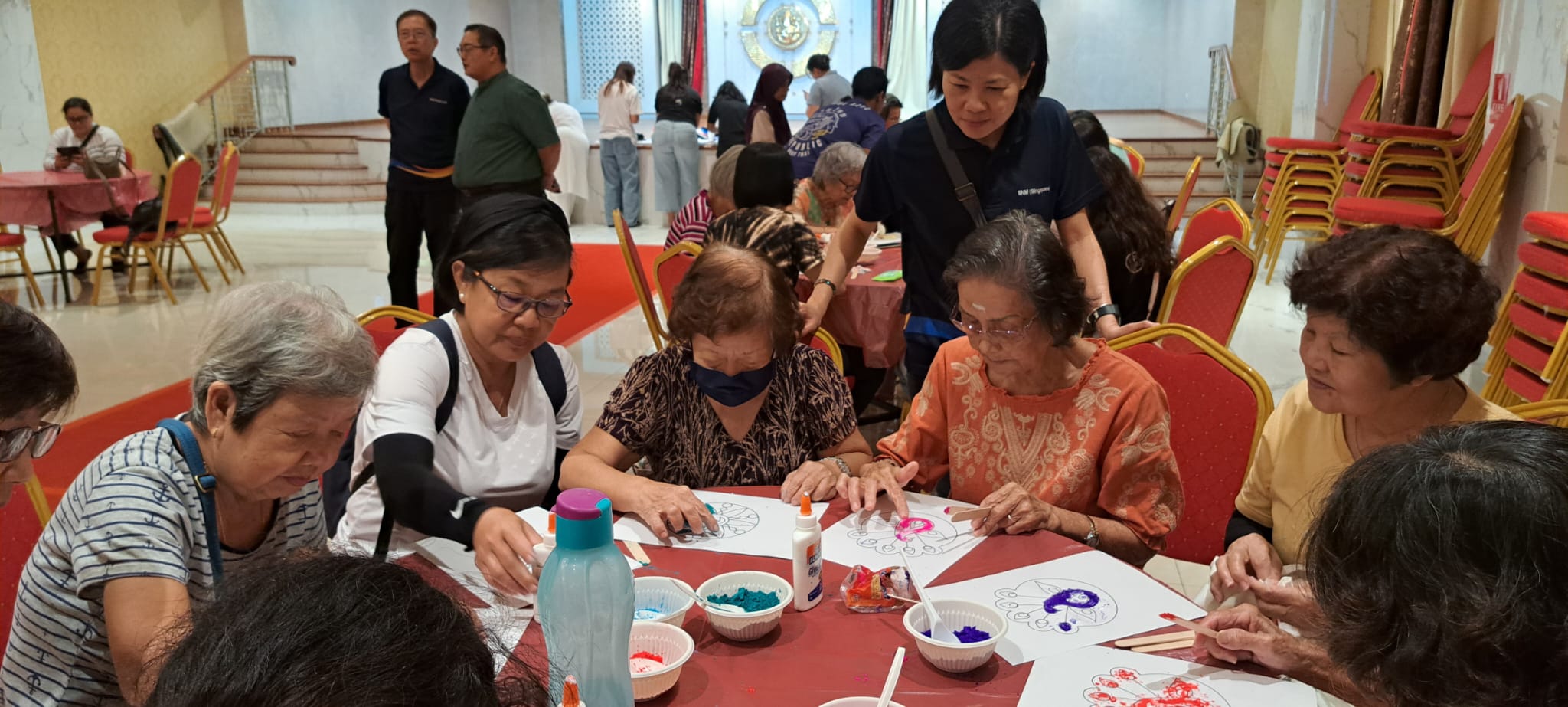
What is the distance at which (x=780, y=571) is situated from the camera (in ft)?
5.49

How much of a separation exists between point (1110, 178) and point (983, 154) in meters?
1.06

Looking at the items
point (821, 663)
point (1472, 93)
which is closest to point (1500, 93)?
point (1472, 93)

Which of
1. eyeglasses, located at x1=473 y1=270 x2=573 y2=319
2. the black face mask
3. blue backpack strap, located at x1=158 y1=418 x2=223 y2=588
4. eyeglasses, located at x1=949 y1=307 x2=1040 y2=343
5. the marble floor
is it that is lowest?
the marble floor

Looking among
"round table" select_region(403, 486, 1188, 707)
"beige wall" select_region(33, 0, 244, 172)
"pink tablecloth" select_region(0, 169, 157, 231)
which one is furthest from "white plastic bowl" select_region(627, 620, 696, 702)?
"beige wall" select_region(33, 0, 244, 172)

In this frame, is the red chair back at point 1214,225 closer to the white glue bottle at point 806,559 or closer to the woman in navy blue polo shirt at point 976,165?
the woman in navy blue polo shirt at point 976,165

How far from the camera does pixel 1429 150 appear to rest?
20.9ft

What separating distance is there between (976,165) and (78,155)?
8.05 m

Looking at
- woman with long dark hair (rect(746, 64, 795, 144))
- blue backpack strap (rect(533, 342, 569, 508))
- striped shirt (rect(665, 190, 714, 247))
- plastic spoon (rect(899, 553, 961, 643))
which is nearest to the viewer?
plastic spoon (rect(899, 553, 961, 643))

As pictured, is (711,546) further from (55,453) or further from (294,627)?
(55,453)

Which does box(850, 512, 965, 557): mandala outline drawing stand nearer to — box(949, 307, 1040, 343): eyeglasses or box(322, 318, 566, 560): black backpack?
box(949, 307, 1040, 343): eyeglasses

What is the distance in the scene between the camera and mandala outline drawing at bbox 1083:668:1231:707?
1268 millimetres

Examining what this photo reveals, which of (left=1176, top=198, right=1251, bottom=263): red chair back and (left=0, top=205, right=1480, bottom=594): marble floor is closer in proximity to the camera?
(left=1176, top=198, right=1251, bottom=263): red chair back

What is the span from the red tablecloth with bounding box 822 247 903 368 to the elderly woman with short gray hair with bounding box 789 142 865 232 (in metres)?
0.88

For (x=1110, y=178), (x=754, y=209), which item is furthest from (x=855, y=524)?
(x=754, y=209)
